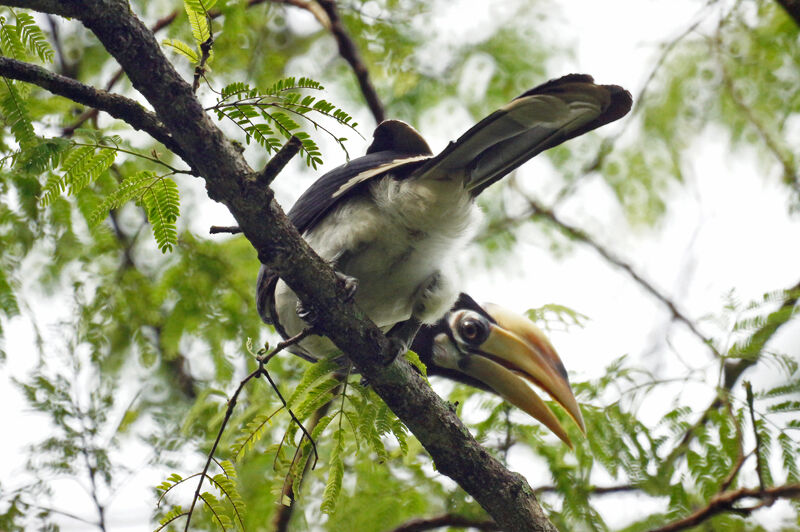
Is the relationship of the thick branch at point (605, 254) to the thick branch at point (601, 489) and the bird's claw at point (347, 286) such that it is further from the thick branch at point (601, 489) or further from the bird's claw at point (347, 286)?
the bird's claw at point (347, 286)

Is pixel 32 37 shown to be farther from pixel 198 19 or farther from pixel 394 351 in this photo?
pixel 394 351

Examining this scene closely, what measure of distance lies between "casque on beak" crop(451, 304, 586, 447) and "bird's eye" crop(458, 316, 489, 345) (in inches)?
1.1

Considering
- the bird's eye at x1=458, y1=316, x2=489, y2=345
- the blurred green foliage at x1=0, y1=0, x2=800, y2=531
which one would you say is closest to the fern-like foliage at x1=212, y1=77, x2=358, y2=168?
the blurred green foliage at x1=0, y1=0, x2=800, y2=531

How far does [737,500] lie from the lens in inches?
120

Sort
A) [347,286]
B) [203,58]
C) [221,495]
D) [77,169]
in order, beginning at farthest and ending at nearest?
[347,286] → [221,495] → [77,169] → [203,58]

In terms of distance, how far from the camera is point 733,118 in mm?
6387

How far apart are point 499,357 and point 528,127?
1660mm

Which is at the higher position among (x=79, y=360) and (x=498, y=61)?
(x=498, y=61)

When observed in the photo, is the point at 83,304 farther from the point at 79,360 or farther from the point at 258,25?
the point at 258,25

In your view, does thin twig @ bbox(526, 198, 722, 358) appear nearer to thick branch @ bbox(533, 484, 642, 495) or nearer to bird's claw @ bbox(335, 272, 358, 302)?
thick branch @ bbox(533, 484, 642, 495)

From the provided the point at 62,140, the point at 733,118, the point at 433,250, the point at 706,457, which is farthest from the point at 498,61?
the point at 62,140

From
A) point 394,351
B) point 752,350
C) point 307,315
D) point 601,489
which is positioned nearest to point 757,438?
point 752,350

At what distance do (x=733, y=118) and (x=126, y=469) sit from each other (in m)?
5.45

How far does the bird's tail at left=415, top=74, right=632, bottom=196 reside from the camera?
259 cm
